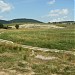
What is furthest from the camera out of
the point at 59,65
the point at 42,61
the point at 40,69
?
the point at 42,61

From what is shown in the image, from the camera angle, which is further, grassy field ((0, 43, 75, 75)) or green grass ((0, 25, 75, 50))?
green grass ((0, 25, 75, 50))

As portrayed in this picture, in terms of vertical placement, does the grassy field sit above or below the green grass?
below

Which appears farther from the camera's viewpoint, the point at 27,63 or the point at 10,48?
the point at 10,48

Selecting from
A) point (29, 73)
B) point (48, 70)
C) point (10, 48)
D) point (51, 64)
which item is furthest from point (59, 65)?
point (10, 48)

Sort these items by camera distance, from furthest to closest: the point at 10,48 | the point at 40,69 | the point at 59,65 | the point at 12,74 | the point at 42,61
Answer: the point at 10,48 → the point at 42,61 → the point at 59,65 → the point at 40,69 → the point at 12,74

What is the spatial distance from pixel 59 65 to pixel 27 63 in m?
1.74

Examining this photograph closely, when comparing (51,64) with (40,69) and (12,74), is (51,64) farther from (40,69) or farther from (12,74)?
(12,74)

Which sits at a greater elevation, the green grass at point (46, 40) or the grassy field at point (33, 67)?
the green grass at point (46, 40)

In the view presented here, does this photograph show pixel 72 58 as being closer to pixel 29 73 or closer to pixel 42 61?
pixel 42 61

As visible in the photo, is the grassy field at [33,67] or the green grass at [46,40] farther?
the green grass at [46,40]

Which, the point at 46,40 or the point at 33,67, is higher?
the point at 46,40

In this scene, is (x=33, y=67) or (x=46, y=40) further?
(x=46, y=40)

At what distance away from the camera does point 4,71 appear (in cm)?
1194

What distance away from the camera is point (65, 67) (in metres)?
12.7
